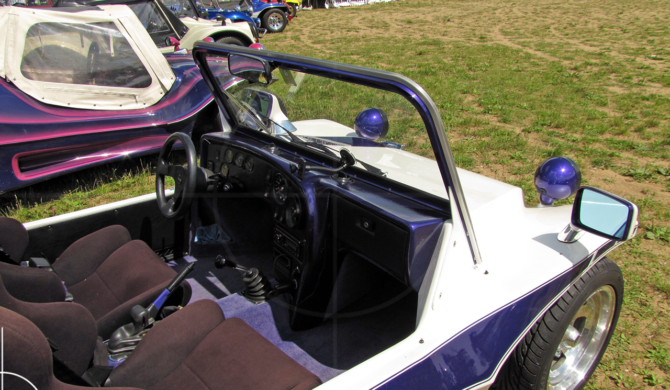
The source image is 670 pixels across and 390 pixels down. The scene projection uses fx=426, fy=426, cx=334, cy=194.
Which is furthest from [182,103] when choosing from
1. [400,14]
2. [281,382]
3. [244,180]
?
[400,14]

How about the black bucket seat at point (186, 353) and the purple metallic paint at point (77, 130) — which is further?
the purple metallic paint at point (77, 130)

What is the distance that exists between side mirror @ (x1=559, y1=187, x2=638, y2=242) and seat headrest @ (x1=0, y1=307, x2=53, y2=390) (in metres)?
1.84

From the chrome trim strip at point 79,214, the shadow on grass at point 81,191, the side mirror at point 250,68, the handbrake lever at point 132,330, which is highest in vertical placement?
the side mirror at point 250,68

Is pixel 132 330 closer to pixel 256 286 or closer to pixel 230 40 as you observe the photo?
pixel 256 286

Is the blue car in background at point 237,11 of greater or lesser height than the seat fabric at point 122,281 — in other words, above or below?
above

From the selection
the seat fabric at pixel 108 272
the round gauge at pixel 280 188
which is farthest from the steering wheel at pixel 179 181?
the round gauge at pixel 280 188

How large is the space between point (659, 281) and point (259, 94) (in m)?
2.92

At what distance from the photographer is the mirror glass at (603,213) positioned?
164 centimetres

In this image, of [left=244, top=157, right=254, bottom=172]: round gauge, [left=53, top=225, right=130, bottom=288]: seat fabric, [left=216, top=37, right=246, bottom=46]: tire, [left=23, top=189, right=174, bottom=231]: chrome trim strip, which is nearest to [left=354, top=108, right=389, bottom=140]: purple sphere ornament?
[left=244, top=157, right=254, bottom=172]: round gauge

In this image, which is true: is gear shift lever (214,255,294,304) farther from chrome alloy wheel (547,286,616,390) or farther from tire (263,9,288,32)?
tire (263,9,288,32)

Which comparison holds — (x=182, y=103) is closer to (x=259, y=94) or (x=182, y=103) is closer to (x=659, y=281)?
(x=259, y=94)

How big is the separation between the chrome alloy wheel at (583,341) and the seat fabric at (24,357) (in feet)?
6.55

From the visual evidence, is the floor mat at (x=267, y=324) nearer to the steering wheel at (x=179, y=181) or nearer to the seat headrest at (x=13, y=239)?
the steering wheel at (x=179, y=181)

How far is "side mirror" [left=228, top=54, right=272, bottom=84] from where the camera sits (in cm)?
190
